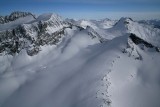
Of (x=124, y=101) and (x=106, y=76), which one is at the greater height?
(x=106, y=76)

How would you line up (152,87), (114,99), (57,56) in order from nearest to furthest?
(114,99), (152,87), (57,56)

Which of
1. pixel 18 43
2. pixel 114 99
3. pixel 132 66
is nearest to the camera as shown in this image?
pixel 114 99

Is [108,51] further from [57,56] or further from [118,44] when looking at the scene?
[57,56]

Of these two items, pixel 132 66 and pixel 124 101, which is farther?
pixel 132 66

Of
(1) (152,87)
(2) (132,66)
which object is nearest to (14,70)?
(2) (132,66)

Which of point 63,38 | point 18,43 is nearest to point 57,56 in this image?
point 63,38

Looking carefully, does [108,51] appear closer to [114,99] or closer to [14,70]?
[114,99]
